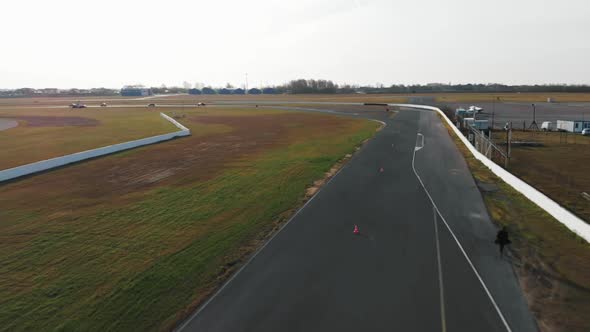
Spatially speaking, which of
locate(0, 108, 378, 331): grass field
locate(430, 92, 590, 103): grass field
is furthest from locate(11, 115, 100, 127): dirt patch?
locate(430, 92, 590, 103): grass field

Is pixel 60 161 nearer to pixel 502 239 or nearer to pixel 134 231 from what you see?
pixel 134 231

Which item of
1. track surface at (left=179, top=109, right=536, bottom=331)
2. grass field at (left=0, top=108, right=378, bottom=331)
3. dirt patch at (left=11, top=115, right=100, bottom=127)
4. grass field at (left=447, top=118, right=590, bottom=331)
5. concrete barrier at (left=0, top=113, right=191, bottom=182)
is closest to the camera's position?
track surface at (left=179, top=109, right=536, bottom=331)

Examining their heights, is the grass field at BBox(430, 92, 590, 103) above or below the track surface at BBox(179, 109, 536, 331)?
above

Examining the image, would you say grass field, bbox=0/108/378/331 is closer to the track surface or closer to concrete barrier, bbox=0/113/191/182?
concrete barrier, bbox=0/113/191/182

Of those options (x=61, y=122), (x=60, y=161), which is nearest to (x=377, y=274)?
(x=60, y=161)

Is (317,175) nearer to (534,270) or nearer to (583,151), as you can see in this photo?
(534,270)
